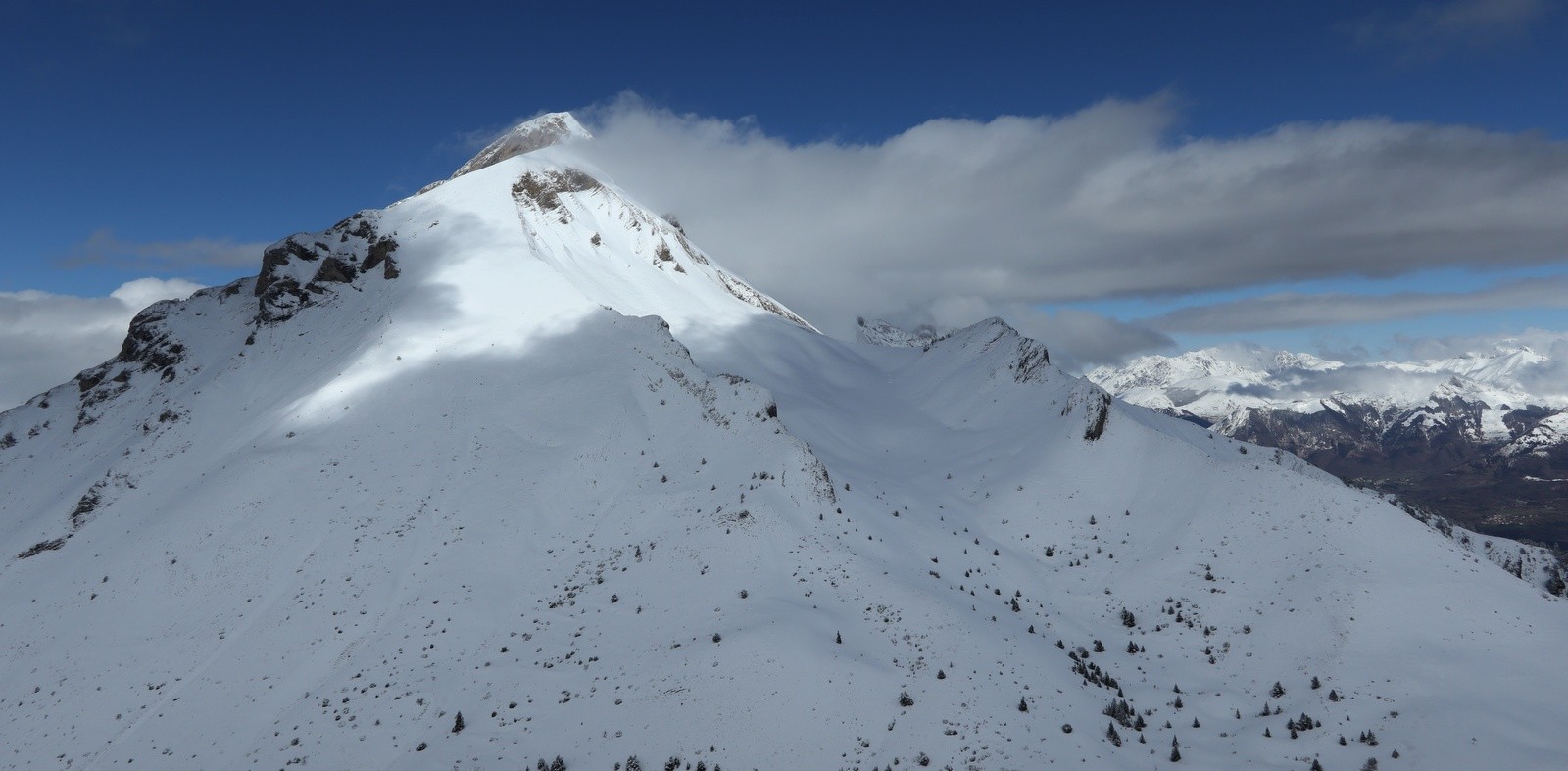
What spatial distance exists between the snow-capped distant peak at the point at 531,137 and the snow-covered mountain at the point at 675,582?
240 feet

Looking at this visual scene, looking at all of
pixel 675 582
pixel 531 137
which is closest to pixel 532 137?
pixel 531 137

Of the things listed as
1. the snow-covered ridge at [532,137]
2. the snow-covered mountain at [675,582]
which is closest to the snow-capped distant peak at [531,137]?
the snow-covered ridge at [532,137]

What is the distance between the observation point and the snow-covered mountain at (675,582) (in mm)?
22812

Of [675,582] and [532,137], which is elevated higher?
[532,137]

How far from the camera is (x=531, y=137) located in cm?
12738

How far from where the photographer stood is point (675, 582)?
2989cm

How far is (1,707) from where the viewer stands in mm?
29547

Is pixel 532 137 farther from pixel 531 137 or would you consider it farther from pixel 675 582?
pixel 675 582

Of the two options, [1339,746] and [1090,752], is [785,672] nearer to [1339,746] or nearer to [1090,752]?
[1090,752]

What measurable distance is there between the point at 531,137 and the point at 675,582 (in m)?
117

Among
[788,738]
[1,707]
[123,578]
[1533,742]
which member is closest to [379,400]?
[123,578]

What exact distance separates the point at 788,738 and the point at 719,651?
166 inches

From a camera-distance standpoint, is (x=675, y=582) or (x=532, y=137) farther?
(x=532, y=137)

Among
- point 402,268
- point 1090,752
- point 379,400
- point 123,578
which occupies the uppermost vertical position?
point 402,268
